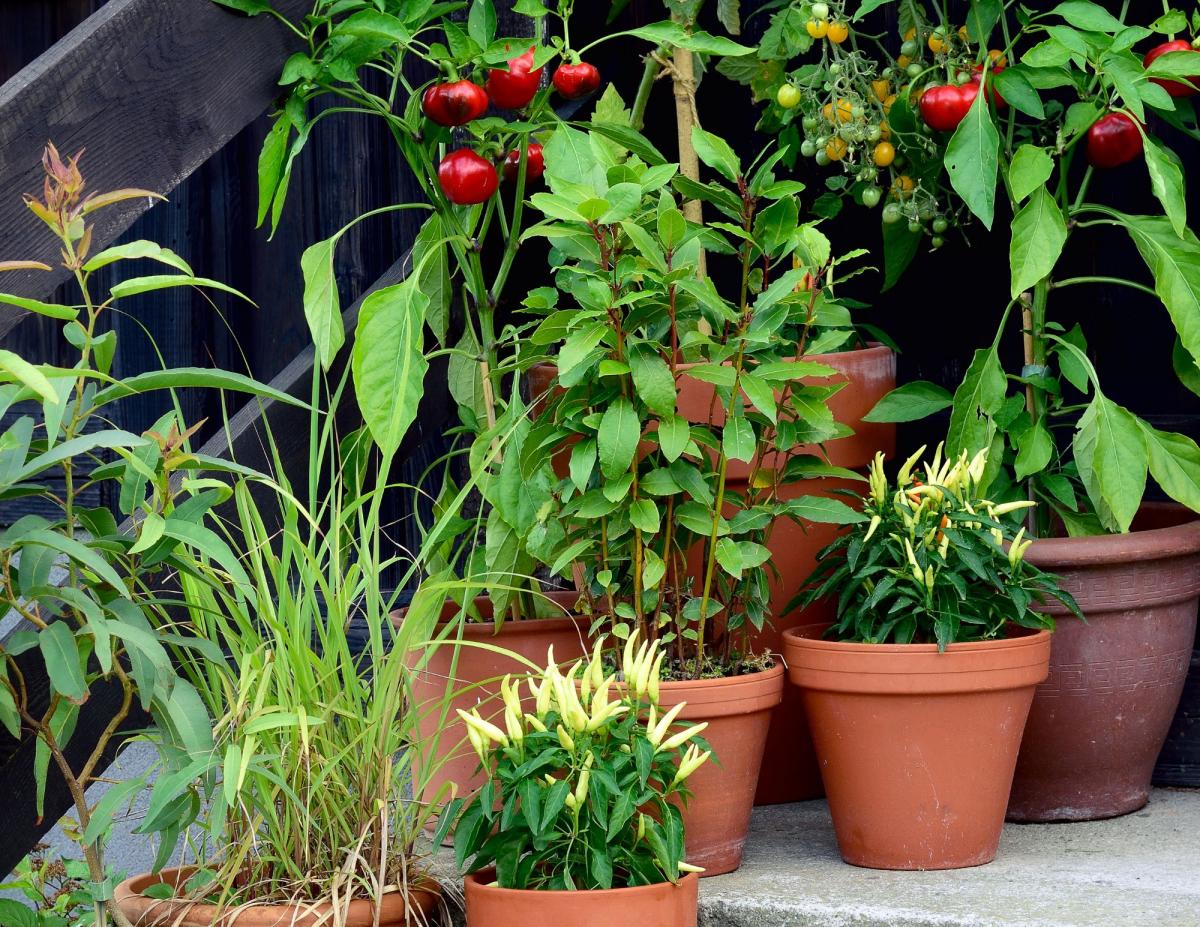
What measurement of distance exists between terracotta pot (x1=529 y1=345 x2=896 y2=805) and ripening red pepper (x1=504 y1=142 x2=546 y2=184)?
0.32 meters

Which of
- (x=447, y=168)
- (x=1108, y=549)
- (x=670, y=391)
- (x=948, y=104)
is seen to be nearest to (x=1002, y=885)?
(x=1108, y=549)

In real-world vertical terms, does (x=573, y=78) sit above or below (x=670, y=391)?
above

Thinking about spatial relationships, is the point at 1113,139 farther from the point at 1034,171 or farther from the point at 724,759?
the point at 724,759

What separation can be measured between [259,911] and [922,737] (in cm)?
84

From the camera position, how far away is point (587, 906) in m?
1.60

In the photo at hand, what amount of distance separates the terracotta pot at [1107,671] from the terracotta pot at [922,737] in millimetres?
213

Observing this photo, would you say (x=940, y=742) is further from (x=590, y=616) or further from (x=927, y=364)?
(x=927, y=364)

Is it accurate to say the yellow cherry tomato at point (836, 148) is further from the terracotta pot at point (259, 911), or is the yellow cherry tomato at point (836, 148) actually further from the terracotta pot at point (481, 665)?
the terracotta pot at point (259, 911)

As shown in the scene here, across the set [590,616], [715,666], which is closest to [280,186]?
[590,616]

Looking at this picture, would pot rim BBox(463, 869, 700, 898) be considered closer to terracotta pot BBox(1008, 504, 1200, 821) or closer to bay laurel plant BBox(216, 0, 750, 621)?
bay laurel plant BBox(216, 0, 750, 621)

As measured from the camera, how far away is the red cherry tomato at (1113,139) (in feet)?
7.30

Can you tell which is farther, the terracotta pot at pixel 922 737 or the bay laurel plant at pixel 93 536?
the terracotta pot at pixel 922 737

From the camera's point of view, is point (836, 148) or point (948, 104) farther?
point (836, 148)

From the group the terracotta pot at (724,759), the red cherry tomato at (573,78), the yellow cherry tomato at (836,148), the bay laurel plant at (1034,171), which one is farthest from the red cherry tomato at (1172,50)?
the terracotta pot at (724,759)
